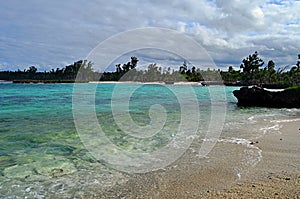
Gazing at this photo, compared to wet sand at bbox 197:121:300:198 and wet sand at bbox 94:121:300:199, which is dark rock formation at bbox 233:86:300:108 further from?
wet sand at bbox 94:121:300:199

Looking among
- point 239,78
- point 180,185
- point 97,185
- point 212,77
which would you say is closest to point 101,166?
point 97,185

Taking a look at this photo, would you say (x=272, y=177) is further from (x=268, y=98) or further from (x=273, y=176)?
(x=268, y=98)

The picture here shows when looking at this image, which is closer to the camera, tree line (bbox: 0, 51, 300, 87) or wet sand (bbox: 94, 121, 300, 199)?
wet sand (bbox: 94, 121, 300, 199)

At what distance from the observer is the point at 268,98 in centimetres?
3266

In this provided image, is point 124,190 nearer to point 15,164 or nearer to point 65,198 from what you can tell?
point 65,198

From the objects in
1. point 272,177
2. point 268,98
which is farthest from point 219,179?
point 268,98

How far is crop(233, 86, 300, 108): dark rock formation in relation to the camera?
30.4 metres

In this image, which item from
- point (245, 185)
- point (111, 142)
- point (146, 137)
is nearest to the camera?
point (245, 185)

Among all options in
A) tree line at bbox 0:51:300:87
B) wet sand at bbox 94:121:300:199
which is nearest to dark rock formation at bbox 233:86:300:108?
wet sand at bbox 94:121:300:199

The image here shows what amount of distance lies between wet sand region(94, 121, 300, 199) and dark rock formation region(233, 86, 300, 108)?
2355cm

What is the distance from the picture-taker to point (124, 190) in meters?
6.19

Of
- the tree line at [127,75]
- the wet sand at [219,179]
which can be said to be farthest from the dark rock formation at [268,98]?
the tree line at [127,75]

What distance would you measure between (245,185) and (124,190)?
2861 millimetres

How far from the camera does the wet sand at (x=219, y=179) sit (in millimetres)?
5855
